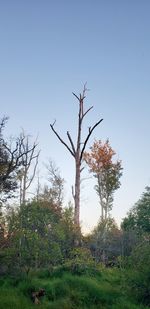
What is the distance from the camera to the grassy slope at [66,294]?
10.2m

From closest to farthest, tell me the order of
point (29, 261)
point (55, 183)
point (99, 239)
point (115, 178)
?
1. point (29, 261)
2. point (99, 239)
3. point (115, 178)
4. point (55, 183)

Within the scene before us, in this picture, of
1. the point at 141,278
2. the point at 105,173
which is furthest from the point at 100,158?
the point at 141,278

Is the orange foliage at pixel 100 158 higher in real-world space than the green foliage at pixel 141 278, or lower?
higher

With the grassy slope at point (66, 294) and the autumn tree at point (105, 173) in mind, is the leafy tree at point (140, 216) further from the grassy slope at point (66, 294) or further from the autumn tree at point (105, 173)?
the grassy slope at point (66, 294)

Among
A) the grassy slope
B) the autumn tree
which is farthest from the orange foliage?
the grassy slope

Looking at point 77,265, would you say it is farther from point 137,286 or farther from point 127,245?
point 127,245

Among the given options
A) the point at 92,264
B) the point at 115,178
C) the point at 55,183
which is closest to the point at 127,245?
the point at 115,178

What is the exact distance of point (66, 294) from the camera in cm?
1122

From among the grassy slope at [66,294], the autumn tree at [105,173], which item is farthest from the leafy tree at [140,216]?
the grassy slope at [66,294]

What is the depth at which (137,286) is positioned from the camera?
11.7 metres

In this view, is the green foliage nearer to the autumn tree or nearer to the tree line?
the tree line

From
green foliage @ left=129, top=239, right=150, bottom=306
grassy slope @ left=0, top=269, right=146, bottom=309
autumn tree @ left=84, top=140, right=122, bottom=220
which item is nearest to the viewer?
grassy slope @ left=0, top=269, right=146, bottom=309

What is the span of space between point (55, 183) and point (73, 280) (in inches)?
1256

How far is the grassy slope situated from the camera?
10.2 meters
